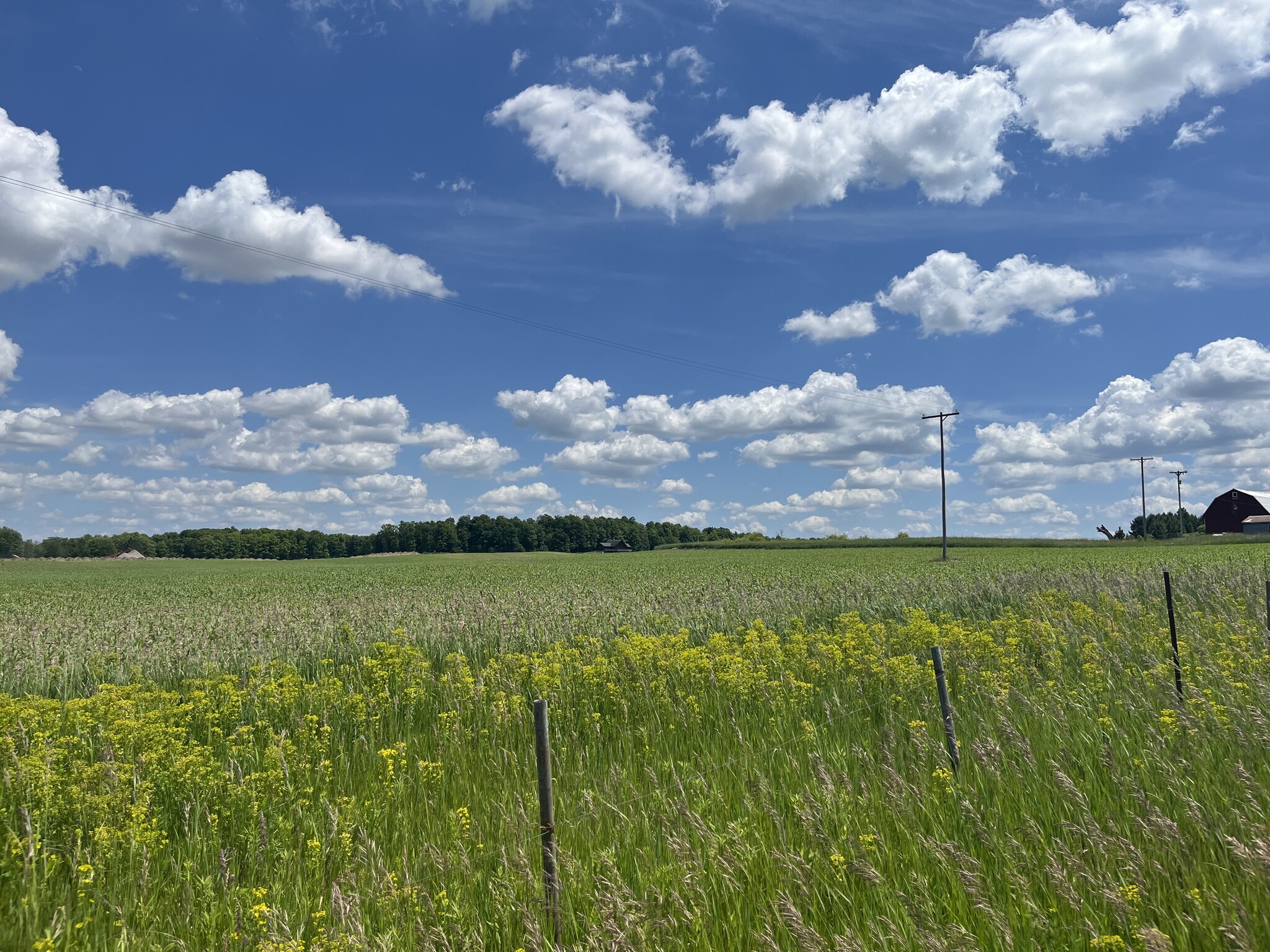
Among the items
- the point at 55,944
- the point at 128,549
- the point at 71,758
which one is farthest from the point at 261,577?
the point at 128,549

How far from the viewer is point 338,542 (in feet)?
511

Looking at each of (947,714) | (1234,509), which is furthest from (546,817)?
(1234,509)

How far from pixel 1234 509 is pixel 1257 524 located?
5.73m

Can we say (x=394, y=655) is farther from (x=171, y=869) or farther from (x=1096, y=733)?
(x=1096, y=733)

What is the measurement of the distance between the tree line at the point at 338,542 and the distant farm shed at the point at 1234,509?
81.6m

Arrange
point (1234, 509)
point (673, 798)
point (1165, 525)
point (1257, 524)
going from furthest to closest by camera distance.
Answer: point (1165, 525) → point (1234, 509) → point (1257, 524) → point (673, 798)

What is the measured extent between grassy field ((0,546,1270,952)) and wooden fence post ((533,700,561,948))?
0.11 metres

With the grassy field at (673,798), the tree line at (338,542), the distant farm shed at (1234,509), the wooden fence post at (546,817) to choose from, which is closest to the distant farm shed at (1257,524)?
the distant farm shed at (1234,509)

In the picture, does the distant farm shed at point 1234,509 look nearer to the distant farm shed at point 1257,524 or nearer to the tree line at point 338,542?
the distant farm shed at point 1257,524

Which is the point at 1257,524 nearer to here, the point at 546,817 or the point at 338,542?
the point at 546,817

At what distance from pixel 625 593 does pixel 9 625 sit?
1585 cm

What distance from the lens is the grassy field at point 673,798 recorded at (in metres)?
3.93

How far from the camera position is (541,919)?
13.7 feet

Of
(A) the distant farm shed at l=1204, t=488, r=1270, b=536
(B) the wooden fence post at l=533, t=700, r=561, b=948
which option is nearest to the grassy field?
(B) the wooden fence post at l=533, t=700, r=561, b=948
